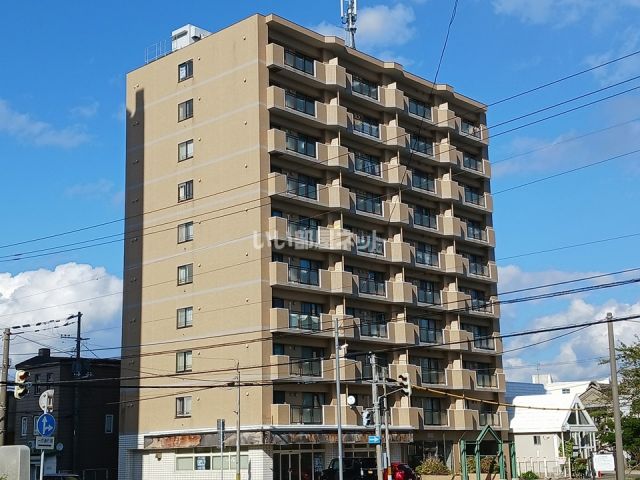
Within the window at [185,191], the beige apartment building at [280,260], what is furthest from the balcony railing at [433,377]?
the window at [185,191]

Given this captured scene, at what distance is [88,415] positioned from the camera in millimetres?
66750

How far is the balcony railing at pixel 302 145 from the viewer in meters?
57.0

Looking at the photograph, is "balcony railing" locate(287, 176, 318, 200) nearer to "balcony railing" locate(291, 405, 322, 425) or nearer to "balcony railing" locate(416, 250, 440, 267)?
"balcony railing" locate(416, 250, 440, 267)

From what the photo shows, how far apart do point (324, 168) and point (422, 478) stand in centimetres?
2095

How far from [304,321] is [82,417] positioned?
21976 millimetres

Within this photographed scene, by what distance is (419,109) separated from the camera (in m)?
69.2

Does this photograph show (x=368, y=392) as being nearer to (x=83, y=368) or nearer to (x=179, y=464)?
(x=179, y=464)

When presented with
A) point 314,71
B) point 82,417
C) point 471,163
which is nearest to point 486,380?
point 471,163

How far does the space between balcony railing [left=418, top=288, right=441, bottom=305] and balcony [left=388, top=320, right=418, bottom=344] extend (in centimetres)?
328

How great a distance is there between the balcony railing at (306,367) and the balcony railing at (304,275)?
5.00m

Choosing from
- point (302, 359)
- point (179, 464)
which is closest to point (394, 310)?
point (302, 359)

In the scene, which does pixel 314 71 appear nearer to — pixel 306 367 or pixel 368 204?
pixel 368 204

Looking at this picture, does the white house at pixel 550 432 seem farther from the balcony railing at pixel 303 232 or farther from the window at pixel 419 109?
the balcony railing at pixel 303 232

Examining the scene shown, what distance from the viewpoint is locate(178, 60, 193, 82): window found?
60.2 meters
